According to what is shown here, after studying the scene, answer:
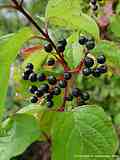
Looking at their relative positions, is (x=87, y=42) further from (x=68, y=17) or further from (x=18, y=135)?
(x=18, y=135)

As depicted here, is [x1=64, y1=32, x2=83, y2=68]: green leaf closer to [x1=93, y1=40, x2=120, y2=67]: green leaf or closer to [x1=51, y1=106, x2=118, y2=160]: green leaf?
[x1=93, y1=40, x2=120, y2=67]: green leaf

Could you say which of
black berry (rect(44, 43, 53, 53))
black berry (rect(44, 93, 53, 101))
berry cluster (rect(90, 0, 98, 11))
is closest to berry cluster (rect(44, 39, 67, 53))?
black berry (rect(44, 43, 53, 53))

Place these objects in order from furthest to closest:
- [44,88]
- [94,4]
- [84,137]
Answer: [94,4] → [44,88] → [84,137]

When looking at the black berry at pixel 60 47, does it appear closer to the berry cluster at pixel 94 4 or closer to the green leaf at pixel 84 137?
the green leaf at pixel 84 137

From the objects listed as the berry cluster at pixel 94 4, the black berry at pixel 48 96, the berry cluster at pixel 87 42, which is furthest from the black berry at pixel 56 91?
the berry cluster at pixel 94 4

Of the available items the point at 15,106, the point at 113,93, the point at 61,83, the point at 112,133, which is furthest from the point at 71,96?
the point at 15,106

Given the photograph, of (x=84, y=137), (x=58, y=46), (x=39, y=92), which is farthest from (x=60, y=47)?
(x=84, y=137)
